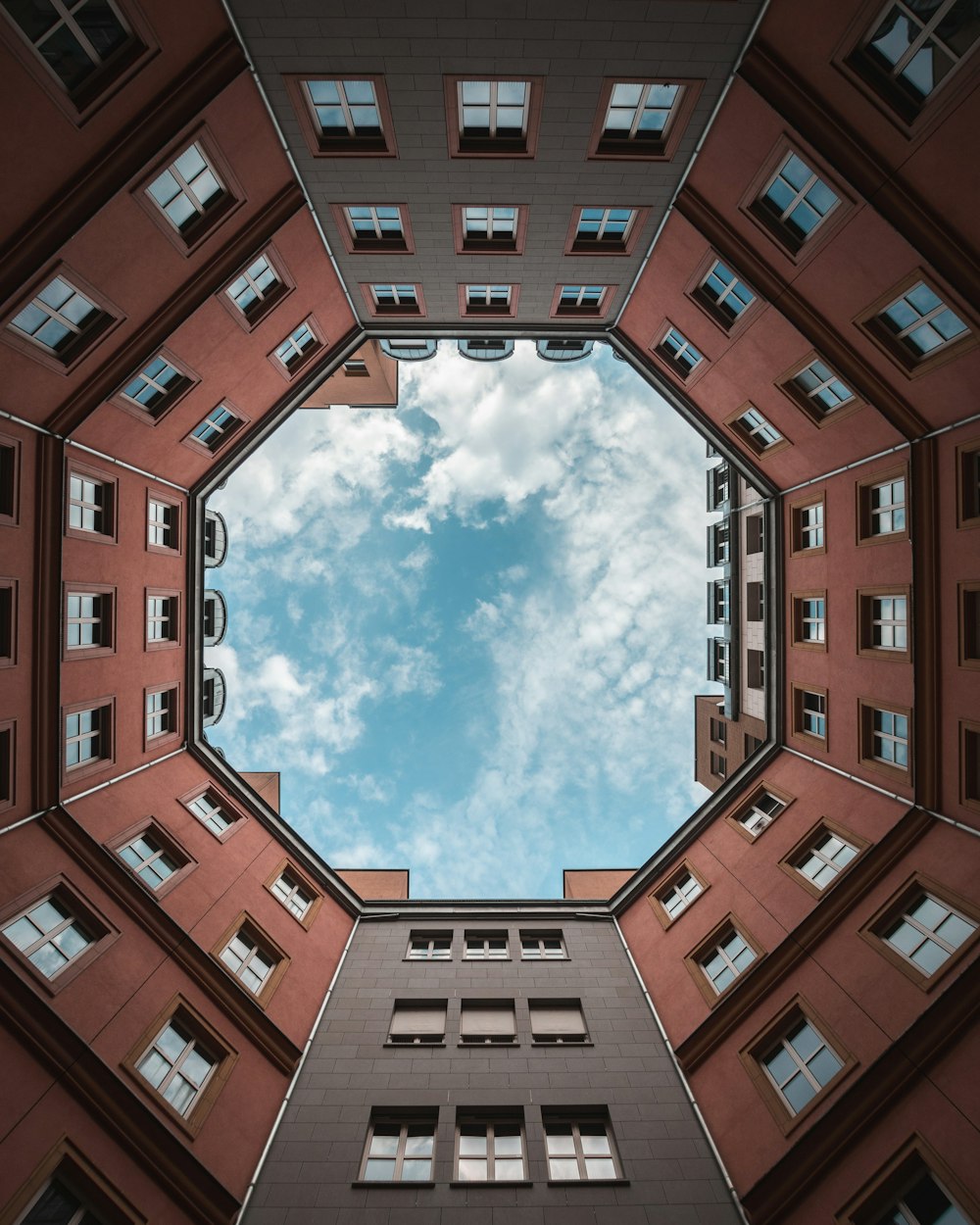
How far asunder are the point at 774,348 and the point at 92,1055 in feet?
91.9

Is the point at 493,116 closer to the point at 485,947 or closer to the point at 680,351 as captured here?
the point at 680,351

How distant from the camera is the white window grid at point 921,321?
15938 millimetres

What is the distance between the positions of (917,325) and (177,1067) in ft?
92.7

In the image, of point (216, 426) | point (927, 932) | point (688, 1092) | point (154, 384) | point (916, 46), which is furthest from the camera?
point (216, 426)

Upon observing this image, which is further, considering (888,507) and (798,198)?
(888,507)

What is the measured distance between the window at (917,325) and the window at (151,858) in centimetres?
2729

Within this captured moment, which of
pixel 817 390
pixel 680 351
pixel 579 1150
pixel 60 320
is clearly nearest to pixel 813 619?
pixel 817 390

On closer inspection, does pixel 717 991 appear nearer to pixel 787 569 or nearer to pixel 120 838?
pixel 787 569

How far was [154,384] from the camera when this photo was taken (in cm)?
2127

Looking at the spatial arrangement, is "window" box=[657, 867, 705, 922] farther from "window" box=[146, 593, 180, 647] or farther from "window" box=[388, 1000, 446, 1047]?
"window" box=[146, 593, 180, 647]

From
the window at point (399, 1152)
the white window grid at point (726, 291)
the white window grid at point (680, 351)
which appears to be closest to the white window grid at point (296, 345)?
the white window grid at point (680, 351)

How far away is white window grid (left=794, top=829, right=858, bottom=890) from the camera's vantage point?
66.7 ft

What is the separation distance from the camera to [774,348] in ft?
70.7

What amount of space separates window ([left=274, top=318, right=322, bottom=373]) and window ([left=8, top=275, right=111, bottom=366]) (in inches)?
319
